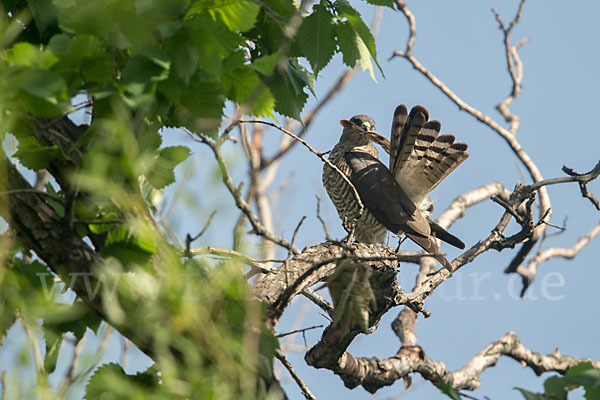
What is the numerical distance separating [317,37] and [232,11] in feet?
2.40

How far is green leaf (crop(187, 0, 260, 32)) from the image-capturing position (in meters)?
1.97

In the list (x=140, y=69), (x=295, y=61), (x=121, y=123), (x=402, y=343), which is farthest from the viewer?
(x=402, y=343)

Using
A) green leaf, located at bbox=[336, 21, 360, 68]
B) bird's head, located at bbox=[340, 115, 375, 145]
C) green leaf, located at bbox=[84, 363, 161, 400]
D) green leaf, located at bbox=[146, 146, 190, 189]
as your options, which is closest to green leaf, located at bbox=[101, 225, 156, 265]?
green leaf, located at bbox=[146, 146, 190, 189]

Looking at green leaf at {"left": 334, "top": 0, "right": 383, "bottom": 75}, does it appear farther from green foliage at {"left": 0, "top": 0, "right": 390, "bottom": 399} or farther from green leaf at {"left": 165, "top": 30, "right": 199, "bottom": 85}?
green leaf at {"left": 165, "top": 30, "right": 199, "bottom": 85}

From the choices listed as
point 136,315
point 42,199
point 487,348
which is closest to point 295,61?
point 42,199

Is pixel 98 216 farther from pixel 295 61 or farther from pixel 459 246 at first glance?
pixel 459 246

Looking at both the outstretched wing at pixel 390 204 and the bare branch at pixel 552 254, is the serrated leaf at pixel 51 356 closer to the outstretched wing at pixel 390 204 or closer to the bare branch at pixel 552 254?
the outstretched wing at pixel 390 204

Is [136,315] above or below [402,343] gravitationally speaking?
below

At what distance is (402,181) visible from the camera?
5734 millimetres

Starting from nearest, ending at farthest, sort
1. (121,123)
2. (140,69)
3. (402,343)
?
(121,123) → (140,69) → (402,343)

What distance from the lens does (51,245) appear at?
6.67 feet

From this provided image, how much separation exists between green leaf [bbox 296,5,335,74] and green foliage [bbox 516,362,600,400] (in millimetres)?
1507

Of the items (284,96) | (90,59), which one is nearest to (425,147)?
(284,96)

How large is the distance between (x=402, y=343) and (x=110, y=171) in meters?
3.75
